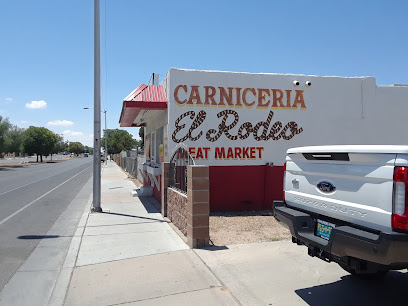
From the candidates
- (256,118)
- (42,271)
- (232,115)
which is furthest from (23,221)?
Result: (256,118)

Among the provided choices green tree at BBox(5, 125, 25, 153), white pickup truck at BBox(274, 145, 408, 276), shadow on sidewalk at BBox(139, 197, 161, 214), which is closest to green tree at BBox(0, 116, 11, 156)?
green tree at BBox(5, 125, 25, 153)

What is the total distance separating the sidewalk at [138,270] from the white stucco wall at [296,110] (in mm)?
3241

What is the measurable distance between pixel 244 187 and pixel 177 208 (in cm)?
308

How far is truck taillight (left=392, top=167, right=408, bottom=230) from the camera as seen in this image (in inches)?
112

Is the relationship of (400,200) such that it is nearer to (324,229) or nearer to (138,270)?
(324,229)

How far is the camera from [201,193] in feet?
20.2

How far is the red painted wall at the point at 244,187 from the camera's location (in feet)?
32.9

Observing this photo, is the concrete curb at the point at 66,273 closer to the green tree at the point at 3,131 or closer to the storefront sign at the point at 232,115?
the storefront sign at the point at 232,115

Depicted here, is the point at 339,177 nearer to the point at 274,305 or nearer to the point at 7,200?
the point at 274,305

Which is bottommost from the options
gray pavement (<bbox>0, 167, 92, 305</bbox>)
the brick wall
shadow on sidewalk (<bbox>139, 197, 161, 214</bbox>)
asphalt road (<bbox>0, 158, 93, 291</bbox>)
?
gray pavement (<bbox>0, 167, 92, 305</bbox>)

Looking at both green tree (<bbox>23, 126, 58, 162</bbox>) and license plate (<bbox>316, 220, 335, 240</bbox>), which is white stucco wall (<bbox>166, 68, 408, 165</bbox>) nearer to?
license plate (<bbox>316, 220, 335, 240</bbox>)

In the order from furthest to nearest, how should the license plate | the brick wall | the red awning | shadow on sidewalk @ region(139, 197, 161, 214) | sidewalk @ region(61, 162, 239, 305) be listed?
shadow on sidewalk @ region(139, 197, 161, 214)
the red awning
the brick wall
sidewalk @ region(61, 162, 239, 305)
the license plate

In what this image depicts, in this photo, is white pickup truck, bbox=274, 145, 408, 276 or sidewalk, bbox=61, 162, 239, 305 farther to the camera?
sidewalk, bbox=61, 162, 239, 305

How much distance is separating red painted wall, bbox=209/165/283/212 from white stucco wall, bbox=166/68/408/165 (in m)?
0.27
